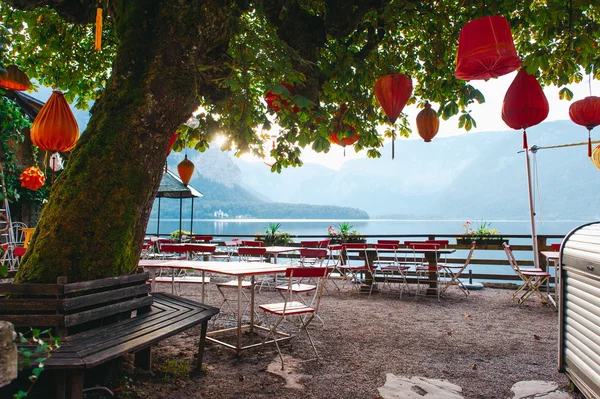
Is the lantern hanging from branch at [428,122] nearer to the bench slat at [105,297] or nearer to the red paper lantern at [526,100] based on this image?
the red paper lantern at [526,100]

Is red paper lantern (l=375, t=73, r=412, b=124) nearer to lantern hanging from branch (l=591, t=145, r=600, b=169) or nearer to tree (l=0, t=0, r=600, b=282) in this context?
tree (l=0, t=0, r=600, b=282)

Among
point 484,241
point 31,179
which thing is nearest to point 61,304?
point 31,179

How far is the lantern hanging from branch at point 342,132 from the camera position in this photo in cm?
394

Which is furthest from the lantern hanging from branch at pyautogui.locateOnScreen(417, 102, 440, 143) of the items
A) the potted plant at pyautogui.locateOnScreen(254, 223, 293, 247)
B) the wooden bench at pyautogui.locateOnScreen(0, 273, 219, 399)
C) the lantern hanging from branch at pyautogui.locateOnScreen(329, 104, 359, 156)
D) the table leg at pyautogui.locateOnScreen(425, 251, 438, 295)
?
the potted plant at pyautogui.locateOnScreen(254, 223, 293, 247)

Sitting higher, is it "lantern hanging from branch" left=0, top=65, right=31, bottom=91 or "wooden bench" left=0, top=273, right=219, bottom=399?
"lantern hanging from branch" left=0, top=65, right=31, bottom=91

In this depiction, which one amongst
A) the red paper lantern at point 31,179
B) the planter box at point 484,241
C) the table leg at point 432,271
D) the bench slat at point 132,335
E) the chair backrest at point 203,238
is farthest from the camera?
the chair backrest at point 203,238

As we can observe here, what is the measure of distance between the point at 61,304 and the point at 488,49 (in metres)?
2.86

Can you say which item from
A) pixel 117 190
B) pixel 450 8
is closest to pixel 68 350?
pixel 117 190

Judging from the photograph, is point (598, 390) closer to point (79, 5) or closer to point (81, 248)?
point (81, 248)

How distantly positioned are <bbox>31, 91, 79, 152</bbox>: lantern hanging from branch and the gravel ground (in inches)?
81.3

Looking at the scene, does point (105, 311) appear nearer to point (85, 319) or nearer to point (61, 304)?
point (85, 319)

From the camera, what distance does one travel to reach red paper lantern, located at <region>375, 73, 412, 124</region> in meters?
3.22

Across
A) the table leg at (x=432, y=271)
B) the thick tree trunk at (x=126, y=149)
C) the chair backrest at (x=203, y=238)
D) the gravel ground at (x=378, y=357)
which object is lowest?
the gravel ground at (x=378, y=357)

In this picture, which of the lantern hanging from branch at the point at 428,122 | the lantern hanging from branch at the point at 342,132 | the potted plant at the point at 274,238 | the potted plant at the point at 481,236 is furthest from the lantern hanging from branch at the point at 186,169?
the potted plant at the point at 481,236
